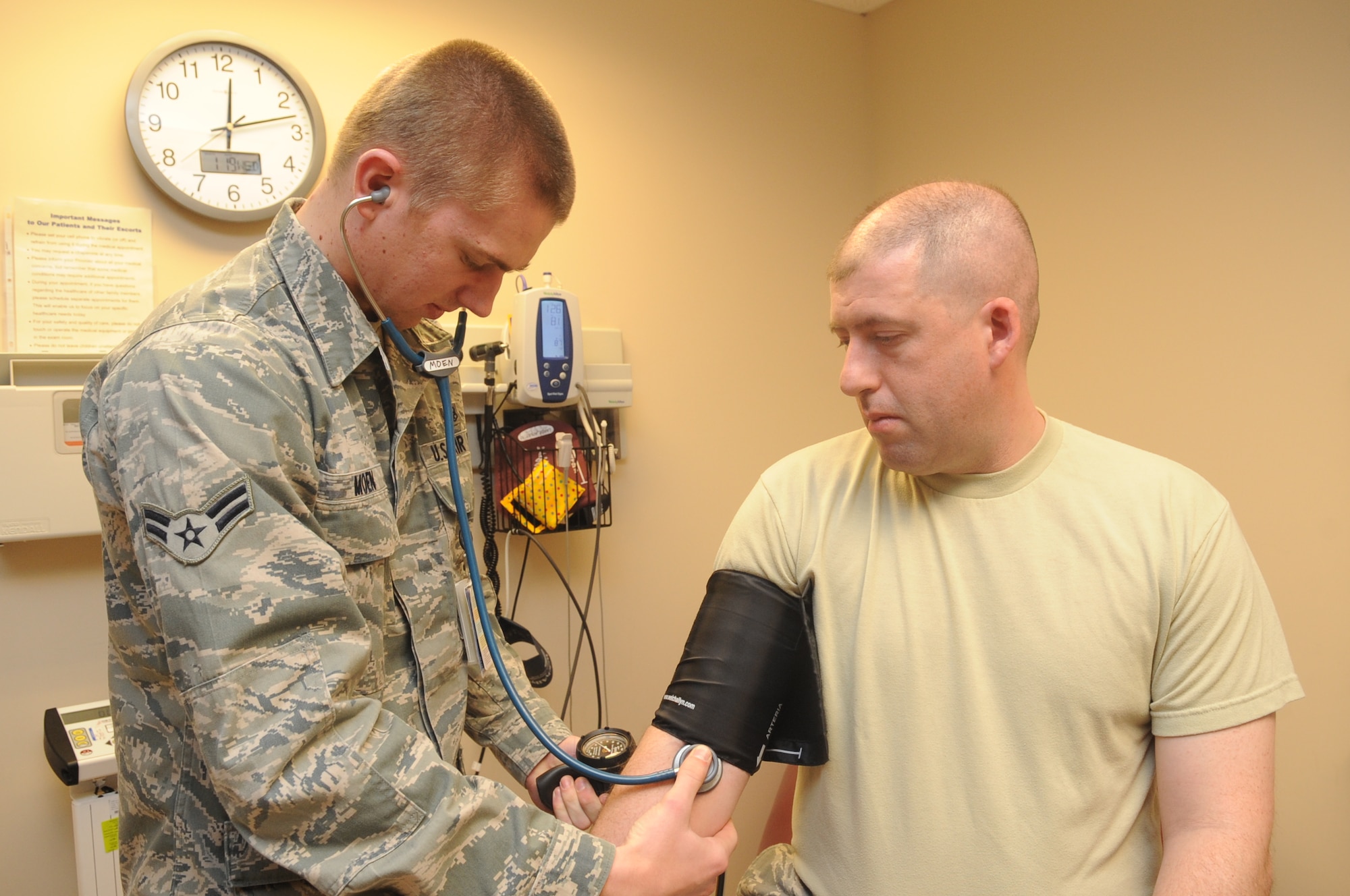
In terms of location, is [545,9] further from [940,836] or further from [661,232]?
[940,836]

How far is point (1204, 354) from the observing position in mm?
2172

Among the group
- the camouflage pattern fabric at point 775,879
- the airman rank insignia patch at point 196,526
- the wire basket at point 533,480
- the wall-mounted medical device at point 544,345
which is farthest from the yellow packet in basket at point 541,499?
the airman rank insignia patch at point 196,526

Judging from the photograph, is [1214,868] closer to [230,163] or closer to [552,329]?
[552,329]

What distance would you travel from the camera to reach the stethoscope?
3.71 feet

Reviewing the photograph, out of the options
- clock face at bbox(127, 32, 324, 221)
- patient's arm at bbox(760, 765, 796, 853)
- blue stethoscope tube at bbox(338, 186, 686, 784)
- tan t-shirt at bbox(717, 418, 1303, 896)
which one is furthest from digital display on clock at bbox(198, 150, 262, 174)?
patient's arm at bbox(760, 765, 796, 853)

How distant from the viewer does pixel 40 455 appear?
66.9 inches

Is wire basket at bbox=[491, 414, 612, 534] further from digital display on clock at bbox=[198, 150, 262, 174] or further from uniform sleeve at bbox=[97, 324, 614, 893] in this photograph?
uniform sleeve at bbox=[97, 324, 614, 893]

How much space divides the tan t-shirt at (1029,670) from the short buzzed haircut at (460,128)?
2.04 ft

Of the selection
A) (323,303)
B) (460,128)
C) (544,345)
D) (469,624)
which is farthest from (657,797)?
(544,345)

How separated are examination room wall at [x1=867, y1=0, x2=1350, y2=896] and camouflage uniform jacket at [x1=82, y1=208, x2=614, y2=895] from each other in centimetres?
179

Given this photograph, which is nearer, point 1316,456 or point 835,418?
point 1316,456

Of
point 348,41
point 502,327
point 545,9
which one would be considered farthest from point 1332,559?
point 348,41

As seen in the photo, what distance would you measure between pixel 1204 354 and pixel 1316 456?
0.33 meters

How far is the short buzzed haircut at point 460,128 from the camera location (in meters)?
1.05
